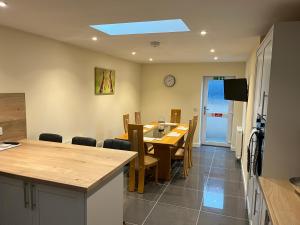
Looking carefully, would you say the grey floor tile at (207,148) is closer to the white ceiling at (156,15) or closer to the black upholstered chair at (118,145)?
the white ceiling at (156,15)

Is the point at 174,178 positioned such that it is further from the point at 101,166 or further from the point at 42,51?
the point at 42,51

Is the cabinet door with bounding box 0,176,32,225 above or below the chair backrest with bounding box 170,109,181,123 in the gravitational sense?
below

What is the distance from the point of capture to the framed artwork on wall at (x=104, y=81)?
15.8ft

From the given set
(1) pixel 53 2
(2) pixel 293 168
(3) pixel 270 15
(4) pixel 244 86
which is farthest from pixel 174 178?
(1) pixel 53 2

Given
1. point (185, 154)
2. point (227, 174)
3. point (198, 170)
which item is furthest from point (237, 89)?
point (198, 170)

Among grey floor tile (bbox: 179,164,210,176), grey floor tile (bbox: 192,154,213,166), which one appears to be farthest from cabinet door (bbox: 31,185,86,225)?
grey floor tile (bbox: 192,154,213,166)

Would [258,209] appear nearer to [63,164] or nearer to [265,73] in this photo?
[265,73]

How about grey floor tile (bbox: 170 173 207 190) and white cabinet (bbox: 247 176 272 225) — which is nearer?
white cabinet (bbox: 247 176 272 225)

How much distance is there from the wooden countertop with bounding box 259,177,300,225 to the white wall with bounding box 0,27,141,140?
3.12 m

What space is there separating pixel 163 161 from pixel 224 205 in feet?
4.01

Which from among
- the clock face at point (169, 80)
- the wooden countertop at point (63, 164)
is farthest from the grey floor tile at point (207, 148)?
the wooden countertop at point (63, 164)

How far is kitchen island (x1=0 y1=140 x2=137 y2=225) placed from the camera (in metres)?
1.77

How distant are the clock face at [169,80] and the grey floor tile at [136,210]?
4.01m

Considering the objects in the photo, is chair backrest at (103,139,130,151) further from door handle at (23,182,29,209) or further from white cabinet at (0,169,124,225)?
door handle at (23,182,29,209)
